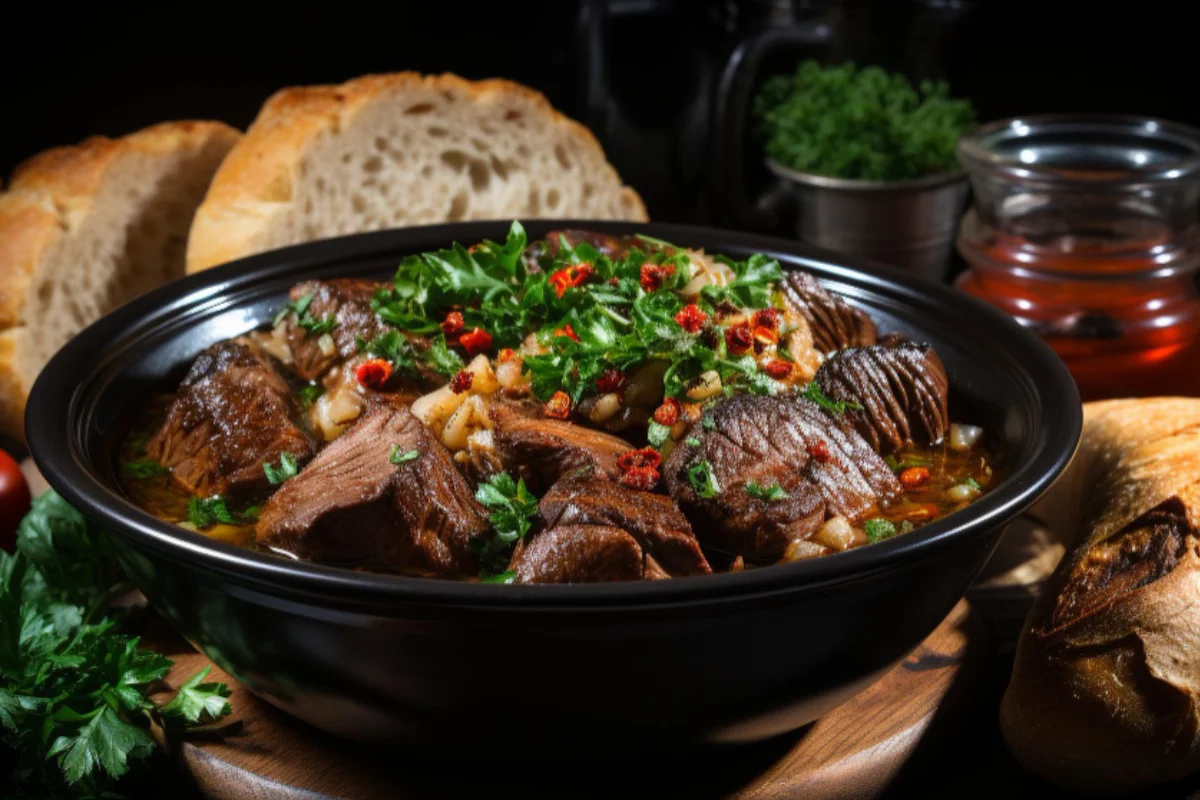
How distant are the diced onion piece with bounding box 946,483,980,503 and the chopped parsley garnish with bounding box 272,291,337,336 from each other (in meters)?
1.80

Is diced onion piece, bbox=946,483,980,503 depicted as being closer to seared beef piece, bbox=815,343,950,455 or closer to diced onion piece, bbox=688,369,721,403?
seared beef piece, bbox=815,343,950,455

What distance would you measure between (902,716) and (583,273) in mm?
1528

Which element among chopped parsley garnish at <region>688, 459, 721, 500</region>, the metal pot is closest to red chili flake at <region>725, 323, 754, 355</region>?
chopped parsley garnish at <region>688, 459, 721, 500</region>

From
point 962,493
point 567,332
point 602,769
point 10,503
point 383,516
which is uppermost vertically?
point 567,332

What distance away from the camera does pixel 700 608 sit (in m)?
2.59

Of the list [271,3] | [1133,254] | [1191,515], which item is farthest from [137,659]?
[271,3]

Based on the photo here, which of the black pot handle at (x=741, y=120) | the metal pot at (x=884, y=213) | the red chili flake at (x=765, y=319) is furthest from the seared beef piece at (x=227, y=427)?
the black pot handle at (x=741, y=120)

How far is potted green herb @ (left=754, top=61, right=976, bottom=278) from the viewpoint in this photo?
19.7 feet

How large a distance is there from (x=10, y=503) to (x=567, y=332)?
198cm

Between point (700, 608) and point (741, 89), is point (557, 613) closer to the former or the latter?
point (700, 608)

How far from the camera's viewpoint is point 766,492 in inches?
124

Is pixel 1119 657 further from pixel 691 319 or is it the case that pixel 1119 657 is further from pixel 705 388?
pixel 691 319

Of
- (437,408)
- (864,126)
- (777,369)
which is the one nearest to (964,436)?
(777,369)

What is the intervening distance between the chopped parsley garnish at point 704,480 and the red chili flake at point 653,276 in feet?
2.74
